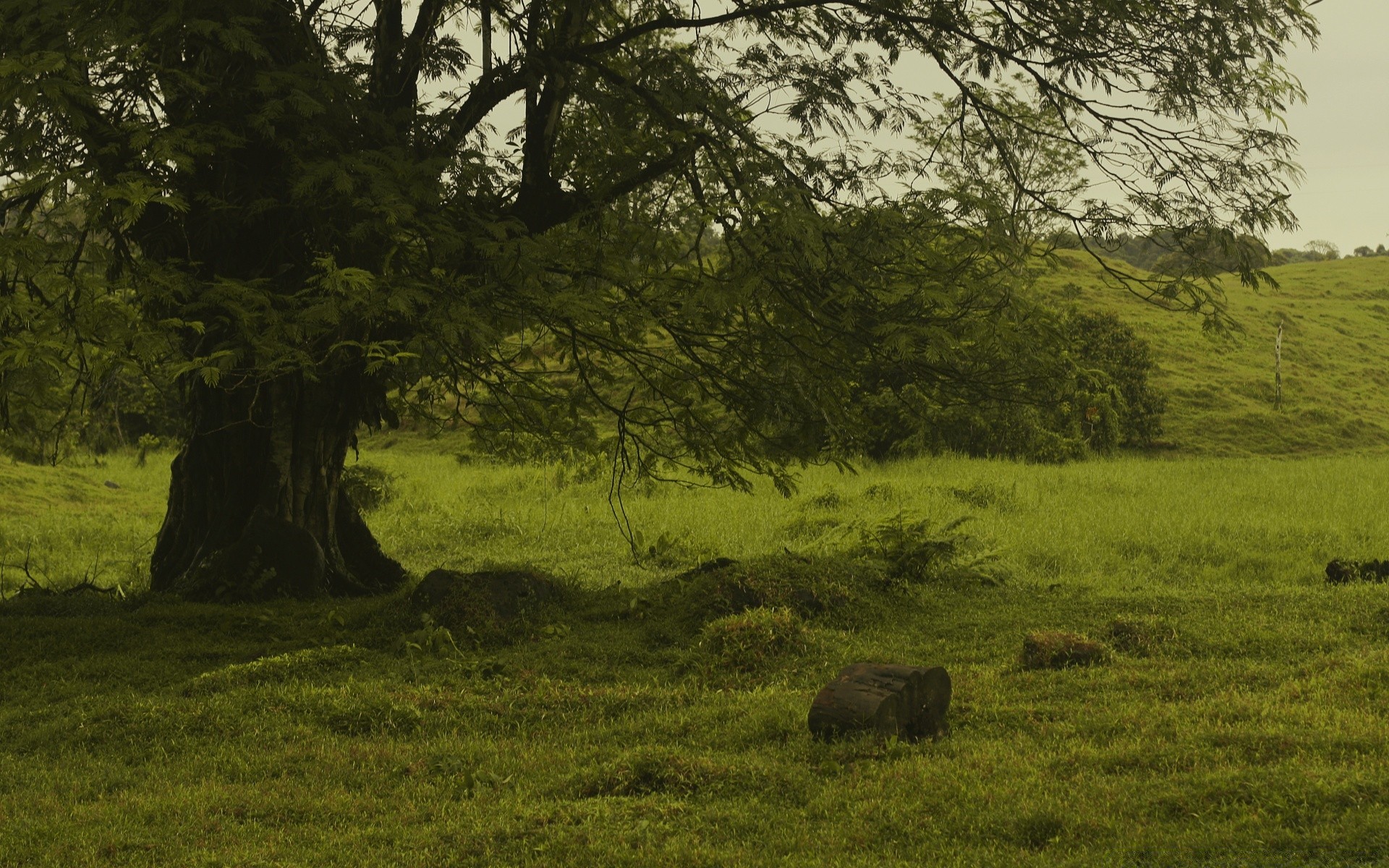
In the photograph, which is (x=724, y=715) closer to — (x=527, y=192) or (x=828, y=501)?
(x=527, y=192)

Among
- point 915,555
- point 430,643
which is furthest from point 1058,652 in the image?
point 430,643

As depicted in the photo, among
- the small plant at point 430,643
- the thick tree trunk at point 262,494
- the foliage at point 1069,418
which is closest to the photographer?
the small plant at point 430,643

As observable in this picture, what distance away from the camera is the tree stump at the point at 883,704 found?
21.7 feet

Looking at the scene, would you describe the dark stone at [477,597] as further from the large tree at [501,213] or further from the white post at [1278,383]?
the white post at [1278,383]

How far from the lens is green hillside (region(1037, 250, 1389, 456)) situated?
33.1m

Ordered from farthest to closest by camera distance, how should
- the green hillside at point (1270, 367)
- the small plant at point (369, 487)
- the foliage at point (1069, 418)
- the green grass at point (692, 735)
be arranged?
1. the green hillside at point (1270, 367)
2. the foliage at point (1069, 418)
3. the small plant at point (369, 487)
4. the green grass at point (692, 735)

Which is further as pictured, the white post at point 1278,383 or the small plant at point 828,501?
the white post at point 1278,383

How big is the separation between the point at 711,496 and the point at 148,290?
1333 cm

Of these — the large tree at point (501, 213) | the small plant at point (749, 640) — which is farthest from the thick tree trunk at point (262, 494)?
the small plant at point (749, 640)

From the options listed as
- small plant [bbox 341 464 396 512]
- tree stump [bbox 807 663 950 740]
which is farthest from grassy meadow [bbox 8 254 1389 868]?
small plant [bbox 341 464 396 512]

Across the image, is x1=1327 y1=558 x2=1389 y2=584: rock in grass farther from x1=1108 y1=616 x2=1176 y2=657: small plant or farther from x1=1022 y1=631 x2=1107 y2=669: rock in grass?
x1=1022 y1=631 x2=1107 y2=669: rock in grass

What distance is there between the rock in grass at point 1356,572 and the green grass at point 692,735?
74cm

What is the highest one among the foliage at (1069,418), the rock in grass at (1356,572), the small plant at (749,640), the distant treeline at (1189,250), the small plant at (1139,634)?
the distant treeline at (1189,250)

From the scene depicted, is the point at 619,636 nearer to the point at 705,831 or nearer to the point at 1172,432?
the point at 705,831
